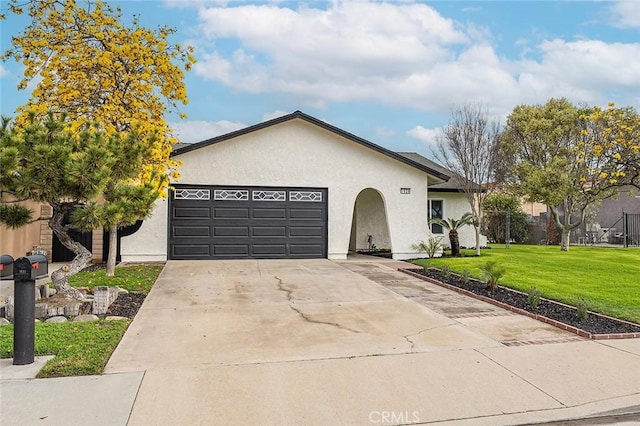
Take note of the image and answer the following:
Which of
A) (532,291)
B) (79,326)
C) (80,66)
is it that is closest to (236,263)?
(80,66)

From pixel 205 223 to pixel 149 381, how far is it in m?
10.8

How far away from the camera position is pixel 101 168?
22.0ft

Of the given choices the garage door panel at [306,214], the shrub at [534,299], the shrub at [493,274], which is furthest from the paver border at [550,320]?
the garage door panel at [306,214]

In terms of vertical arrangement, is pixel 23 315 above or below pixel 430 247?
below

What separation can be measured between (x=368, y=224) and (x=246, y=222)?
6082 millimetres

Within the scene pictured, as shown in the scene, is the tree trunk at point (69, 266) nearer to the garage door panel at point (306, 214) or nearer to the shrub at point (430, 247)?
the garage door panel at point (306, 214)

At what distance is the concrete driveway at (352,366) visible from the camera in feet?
13.1

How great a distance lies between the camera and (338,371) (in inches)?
193

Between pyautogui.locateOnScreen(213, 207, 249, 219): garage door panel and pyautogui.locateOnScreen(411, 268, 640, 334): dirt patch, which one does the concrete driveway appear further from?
pyautogui.locateOnScreen(213, 207, 249, 219): garage door panel

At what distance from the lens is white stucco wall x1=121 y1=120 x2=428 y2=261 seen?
14.9 m

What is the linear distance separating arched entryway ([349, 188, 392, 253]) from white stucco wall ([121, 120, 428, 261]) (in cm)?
249

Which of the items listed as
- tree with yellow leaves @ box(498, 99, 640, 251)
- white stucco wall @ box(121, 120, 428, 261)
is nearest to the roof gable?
white stucco wall @ box(121, 120, 428, 261)

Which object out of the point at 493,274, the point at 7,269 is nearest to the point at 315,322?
the point at 493,274

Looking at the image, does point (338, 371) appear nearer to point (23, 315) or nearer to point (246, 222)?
point (23, 315)
